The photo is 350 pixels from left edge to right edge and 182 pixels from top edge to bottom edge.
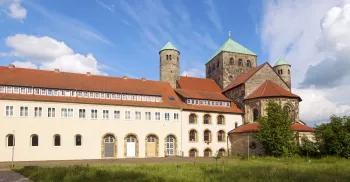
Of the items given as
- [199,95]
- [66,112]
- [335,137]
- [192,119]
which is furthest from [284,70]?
[66,112]

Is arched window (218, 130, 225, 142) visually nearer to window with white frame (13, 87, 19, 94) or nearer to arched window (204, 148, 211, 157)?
arched window (204, 148, 211, 157)

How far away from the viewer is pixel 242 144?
158 ft

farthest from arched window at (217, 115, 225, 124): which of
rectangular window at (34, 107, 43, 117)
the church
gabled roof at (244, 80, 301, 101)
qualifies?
rectangular window at (34, 107, 43, 117)

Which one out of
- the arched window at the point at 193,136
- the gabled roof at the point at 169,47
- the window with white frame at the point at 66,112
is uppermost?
the gabled roof at the point at 169,47

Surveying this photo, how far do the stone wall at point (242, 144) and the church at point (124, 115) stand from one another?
139 mm

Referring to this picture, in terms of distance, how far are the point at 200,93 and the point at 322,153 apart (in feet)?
74.0

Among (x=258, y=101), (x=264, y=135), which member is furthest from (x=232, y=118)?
(x=264, y=135)

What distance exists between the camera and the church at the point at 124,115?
4100 centimetres

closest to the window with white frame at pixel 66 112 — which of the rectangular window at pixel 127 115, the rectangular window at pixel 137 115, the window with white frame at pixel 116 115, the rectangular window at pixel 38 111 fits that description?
the rectangular window at pixel 38 111

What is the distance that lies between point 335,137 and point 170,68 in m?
32.1

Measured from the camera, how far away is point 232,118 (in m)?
52.4

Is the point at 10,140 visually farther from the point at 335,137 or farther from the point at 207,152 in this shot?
the point at 335,137

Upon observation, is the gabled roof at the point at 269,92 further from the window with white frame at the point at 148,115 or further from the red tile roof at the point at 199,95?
the window with white frame at the point at 148,115

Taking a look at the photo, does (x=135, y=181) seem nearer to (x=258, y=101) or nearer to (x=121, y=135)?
(x=121, y=135)
